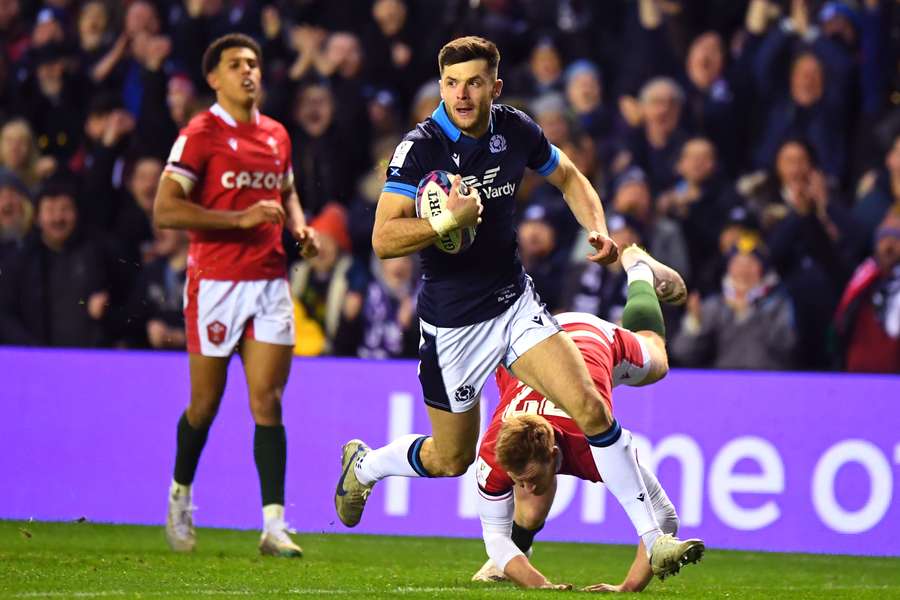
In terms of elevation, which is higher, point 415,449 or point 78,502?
point 415,449

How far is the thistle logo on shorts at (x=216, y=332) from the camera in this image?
29.4ft

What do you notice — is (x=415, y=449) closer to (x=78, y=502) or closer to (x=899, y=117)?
(x=78, y=502)

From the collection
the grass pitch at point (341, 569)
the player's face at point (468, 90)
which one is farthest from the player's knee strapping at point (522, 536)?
the player's face at point (468, 90)

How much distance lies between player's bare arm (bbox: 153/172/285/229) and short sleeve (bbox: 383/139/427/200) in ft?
6.10

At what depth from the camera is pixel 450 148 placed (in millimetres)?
7102

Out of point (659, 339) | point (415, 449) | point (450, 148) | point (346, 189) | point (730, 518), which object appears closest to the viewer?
point (450, 148)

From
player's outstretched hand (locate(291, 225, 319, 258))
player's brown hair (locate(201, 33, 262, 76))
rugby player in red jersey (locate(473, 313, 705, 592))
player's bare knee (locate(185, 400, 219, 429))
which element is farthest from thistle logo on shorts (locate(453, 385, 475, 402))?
player's brown hair (locate(201, 33, 262, 76))

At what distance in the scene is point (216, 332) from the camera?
8.97m

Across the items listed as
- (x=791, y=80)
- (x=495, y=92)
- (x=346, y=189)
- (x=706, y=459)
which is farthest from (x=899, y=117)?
(x=495, y=92)

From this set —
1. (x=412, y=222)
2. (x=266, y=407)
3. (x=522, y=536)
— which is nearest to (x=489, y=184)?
(x=412, y=222)

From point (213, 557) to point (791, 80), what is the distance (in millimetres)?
6394

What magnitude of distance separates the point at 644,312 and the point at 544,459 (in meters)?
1.69

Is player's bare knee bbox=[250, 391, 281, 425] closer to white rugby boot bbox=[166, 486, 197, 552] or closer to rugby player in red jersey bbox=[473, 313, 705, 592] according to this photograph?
white rugby boot bbox=[166, 486, 197, 552]

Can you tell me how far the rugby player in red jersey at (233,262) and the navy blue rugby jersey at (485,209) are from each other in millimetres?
1770
